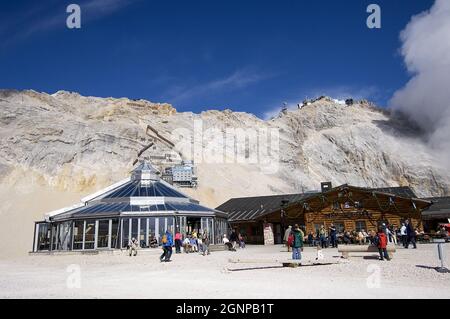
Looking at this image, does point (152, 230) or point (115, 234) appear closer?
point (115, 234)

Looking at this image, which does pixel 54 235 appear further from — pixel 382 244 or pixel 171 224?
pixel 382 244

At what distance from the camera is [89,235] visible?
75.1 ft

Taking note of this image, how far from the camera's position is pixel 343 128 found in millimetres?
81750

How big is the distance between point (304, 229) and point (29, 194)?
3365 centimetres

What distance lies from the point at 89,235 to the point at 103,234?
1.00m

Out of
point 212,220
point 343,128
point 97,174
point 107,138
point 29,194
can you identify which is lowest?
point 212,220

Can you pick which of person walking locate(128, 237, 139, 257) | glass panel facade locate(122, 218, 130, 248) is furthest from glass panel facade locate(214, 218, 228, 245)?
person walking locate(128, 237, 139, 257)

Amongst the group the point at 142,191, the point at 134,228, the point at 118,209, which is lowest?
the point at 134,228

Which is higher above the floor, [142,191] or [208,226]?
[142,191]

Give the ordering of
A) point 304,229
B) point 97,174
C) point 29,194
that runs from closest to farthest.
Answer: point 304,229 < point 29,194 < point 97,174

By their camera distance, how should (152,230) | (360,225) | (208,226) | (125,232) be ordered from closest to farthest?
(125,232) → (152,230) → (208,226) → (360,225)

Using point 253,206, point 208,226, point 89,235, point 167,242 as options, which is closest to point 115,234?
point 89,235

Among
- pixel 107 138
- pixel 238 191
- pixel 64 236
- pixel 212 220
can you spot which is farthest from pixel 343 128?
pixel 64 236
